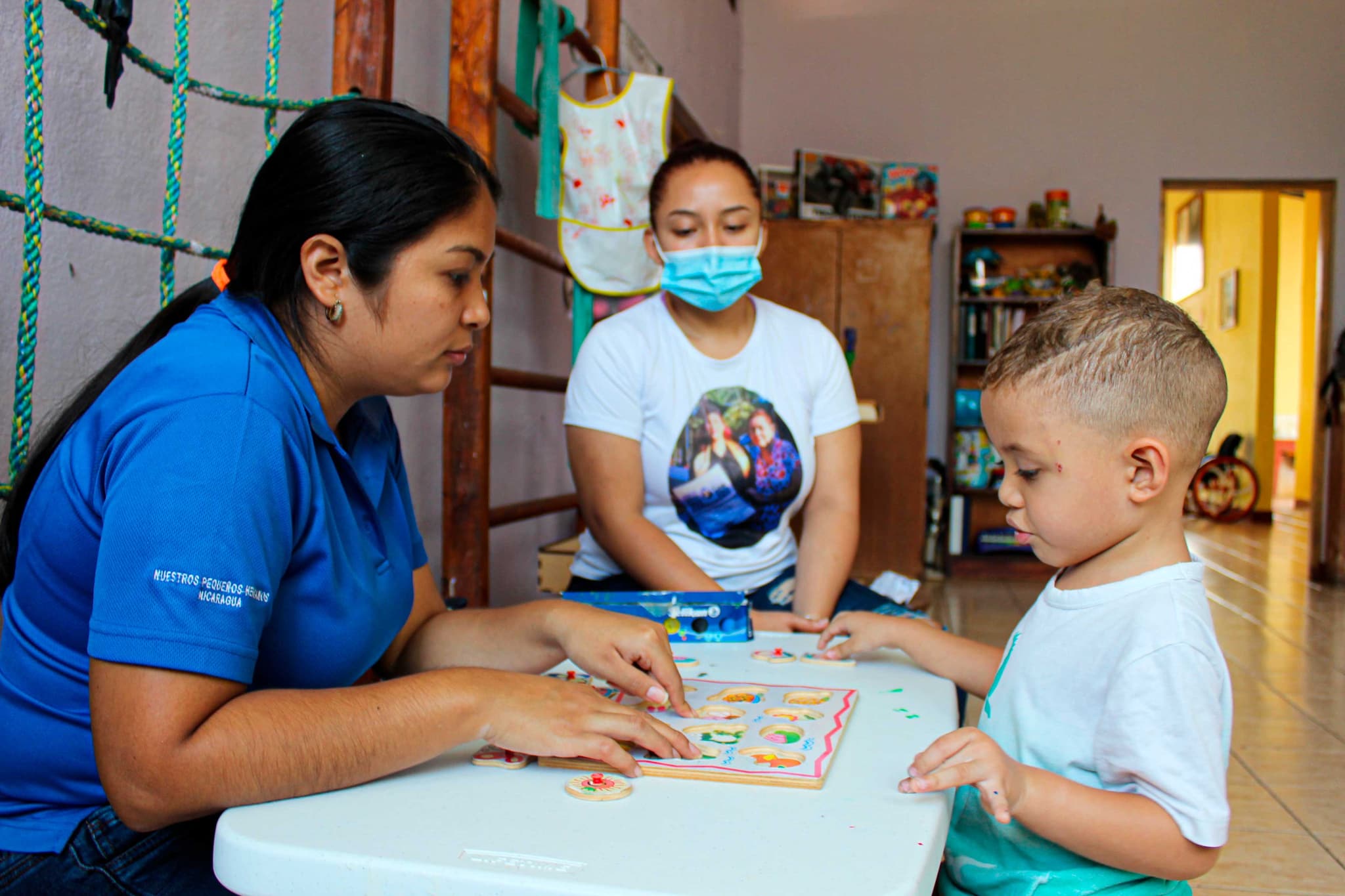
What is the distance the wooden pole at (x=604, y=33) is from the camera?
2.56m

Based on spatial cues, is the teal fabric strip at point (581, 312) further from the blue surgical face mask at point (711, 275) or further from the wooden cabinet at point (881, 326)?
the wooden cabinet at point (881, 326)

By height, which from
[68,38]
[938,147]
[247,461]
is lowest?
[247,461]

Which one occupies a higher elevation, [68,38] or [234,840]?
[68,38]

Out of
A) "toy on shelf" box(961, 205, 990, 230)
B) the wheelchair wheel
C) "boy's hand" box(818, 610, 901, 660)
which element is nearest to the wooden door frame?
"toy on shelf" box(961, 205, 990, 230)

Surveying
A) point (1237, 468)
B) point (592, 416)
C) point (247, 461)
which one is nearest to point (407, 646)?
point (247, 461)

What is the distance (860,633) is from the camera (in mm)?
1112

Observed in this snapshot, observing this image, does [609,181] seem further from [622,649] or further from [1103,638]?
[1103,638]

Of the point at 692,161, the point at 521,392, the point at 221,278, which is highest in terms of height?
the point at 692,161

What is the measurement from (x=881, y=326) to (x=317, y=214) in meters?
4.52

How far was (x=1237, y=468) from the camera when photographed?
8664mm

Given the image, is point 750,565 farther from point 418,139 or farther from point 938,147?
point 938,147

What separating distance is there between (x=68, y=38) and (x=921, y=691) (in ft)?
3.94

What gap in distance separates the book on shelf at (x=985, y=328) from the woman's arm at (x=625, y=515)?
440 cm

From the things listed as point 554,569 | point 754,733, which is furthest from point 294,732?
point 554,569
